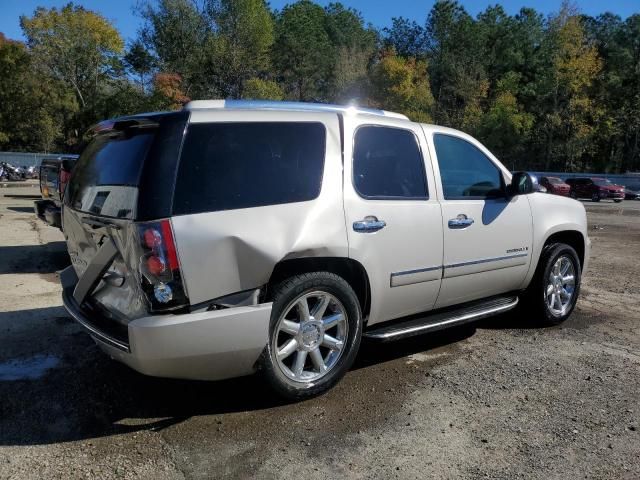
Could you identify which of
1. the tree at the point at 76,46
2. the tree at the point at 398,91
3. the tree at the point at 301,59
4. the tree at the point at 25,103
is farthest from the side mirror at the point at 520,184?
the tree at the point at 76,46

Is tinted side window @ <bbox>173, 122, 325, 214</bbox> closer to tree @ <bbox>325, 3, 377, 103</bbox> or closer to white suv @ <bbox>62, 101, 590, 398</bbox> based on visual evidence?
white suv @ <bbox>62, 101, 590, 398</bbox>

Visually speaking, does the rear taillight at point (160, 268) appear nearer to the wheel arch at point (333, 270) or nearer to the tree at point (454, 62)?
the wheel arch at point (333, 270)

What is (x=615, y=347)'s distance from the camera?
4.86 m

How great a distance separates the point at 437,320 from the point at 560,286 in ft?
6.23

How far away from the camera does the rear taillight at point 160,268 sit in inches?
119

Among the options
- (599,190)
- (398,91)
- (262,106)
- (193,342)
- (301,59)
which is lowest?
(599,190)

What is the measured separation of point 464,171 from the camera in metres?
4.69

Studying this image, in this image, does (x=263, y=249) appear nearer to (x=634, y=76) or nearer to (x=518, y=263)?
(x=518, y=263)

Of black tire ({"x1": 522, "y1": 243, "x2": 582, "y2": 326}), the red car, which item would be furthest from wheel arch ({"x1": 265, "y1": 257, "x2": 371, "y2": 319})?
the red car

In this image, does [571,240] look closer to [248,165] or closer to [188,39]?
[248,165]

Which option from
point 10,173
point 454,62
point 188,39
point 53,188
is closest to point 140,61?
point 188,39

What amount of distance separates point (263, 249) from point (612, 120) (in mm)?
63147

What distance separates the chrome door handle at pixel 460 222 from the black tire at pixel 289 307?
1.09m

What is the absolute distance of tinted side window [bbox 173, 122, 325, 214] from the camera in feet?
10.4
